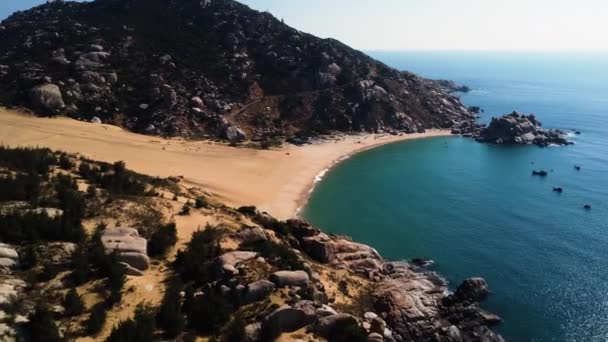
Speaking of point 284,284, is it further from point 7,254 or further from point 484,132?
point 484,132

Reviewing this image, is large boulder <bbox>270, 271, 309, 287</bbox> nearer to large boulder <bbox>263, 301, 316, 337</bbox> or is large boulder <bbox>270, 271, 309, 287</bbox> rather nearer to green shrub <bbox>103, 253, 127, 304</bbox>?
large boulder <bbox>263, 301, 316, 337</bbox>

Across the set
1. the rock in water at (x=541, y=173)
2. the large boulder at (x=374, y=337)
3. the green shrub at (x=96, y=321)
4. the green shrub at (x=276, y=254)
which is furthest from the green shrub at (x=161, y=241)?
the rock in water at (x=541, y=173)

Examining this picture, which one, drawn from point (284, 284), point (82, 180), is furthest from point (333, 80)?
point (284, 284)

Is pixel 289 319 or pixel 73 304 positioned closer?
pixel 73 304

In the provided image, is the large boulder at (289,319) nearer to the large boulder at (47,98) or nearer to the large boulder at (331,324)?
the large boulder at (331,324)

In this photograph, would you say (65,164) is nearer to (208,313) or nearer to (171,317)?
(171,317)

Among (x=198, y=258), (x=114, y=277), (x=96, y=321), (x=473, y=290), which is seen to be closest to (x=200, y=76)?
(x=473, y=290)
